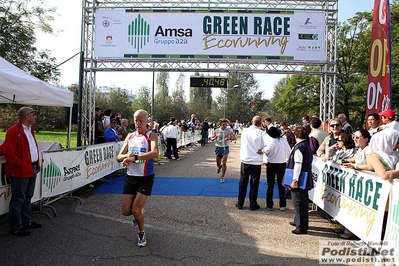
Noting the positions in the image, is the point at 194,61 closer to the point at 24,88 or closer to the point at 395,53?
the point at 24,88

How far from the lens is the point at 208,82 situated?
14672mm

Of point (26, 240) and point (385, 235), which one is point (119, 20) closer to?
point (26, 240)

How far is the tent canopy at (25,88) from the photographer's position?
6.01 metres

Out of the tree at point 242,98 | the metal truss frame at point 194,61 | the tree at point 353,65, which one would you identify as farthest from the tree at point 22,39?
the tree at point 242,98

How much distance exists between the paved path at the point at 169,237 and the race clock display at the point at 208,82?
7850 millimetres

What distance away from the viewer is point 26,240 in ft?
16.5

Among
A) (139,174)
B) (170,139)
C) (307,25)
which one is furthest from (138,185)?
(170,139)

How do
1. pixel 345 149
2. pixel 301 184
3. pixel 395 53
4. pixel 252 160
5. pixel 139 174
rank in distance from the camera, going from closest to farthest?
pixel 139 174, pixel 301 184, pixel 345 149, pixel 252 160, pixel 395 53

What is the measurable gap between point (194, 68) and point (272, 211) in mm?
8068

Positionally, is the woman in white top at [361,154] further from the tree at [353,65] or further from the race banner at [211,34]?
the tree at [353,65]

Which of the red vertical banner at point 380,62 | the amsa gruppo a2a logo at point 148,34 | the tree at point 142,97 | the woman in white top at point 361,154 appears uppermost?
the tree at point 142,97

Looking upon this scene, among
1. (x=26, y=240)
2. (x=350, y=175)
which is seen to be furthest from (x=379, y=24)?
(x=26, y=240)

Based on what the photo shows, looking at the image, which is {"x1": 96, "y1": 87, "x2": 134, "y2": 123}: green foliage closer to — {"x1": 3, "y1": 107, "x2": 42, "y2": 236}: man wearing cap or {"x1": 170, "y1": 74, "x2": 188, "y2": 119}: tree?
{"x1": 170, "y1": 74, "x2": 188, "y2": 119}: tree

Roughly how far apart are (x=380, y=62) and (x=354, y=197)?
4514 mm
